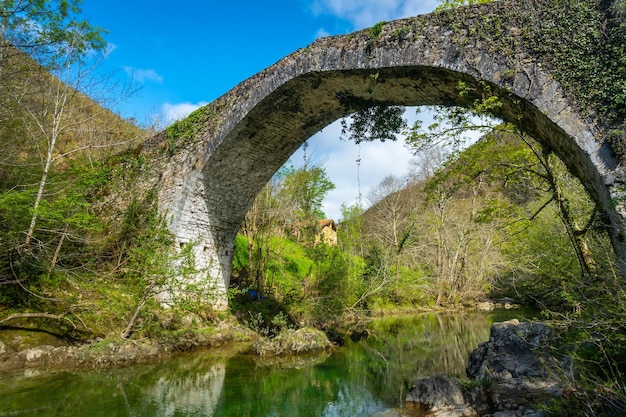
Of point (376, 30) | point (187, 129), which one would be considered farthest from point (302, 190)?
point (376, 30)

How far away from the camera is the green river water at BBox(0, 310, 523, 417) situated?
4.89 m

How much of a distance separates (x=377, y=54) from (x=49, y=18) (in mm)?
5266

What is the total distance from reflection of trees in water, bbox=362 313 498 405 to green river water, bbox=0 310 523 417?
2 cm


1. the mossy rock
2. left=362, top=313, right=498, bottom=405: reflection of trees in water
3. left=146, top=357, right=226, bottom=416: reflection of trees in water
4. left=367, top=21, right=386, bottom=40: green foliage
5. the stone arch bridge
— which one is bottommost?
left=362, top=313, right=498, bottom=405: reflection of trees in water

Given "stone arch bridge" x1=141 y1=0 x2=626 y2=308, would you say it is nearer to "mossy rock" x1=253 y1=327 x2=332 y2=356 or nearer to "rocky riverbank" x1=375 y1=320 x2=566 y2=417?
"mossy rock" x1=253 y1=327 x2=332 y2=356

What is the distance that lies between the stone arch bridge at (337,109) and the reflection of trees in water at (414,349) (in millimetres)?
3584

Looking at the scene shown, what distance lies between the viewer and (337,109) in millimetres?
8617

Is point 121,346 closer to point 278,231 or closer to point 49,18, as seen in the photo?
point 49,18

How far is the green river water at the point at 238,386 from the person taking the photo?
489 centimetres

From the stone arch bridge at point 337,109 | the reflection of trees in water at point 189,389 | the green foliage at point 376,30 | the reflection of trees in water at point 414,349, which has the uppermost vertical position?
the green foliage at point 376,30

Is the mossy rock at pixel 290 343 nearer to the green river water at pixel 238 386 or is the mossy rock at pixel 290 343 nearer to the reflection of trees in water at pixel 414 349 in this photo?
the green river water at pixel 238 386

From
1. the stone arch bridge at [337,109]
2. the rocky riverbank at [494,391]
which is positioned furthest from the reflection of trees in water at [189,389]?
the rocky riverbank at [494,391]

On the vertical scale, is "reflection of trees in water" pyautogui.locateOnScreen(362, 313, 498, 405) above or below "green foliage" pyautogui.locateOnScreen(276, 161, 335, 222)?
below

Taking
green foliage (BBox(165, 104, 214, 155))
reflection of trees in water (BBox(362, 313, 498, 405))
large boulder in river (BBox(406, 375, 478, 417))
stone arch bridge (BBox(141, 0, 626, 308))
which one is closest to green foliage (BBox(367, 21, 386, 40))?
stone arch bridge (BBox(141, 0, 626, 308))
